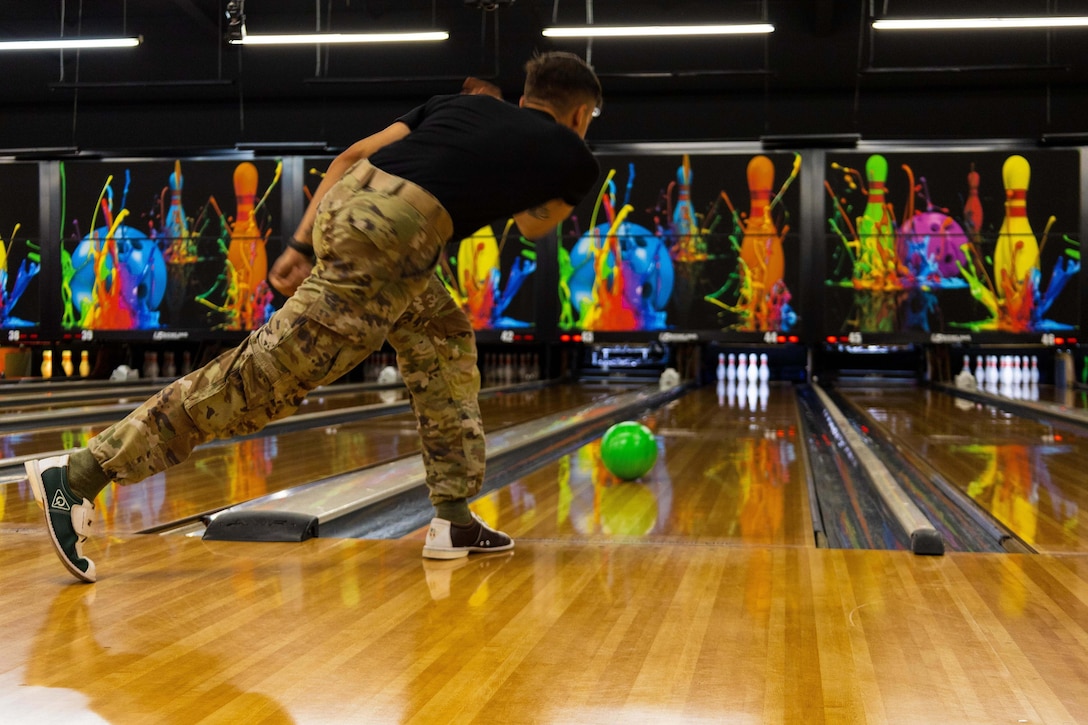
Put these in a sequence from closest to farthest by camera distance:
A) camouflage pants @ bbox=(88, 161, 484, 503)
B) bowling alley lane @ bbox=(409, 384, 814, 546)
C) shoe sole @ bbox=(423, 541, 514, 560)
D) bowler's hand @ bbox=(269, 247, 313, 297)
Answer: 1. camouflage pants @ bbox=(88, 161, 484, 503)
2. bowler's hand @ bbox=(269, 247, 313, 297)
3. shoe sole @ bbox=(423, 541, 514, 560)
4. bowling alley lane @ bbox=(409, 384, 814, 546)

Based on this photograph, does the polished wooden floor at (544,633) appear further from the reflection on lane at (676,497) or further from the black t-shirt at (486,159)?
the black t-shirt at (486,159)

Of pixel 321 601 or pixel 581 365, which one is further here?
pixel 581 365

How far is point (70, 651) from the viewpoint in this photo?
1189 mm

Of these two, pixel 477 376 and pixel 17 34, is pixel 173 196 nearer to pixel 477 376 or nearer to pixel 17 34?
pixel 17 34

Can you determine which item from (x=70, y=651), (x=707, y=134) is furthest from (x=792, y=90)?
(x=70, y=651)

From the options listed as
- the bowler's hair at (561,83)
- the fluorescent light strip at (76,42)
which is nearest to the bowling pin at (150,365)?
the fluorescent light strip at (76,42)

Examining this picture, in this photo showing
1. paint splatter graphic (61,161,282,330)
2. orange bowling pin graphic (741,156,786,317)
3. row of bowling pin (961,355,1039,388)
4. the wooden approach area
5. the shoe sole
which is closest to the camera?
the wooden approach area

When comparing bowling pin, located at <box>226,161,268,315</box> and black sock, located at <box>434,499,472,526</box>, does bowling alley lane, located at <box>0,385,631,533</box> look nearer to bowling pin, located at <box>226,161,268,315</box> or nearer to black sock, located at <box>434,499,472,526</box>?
black sock, located at <box>434,499,472,526</box>

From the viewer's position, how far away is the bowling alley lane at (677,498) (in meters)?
2.16

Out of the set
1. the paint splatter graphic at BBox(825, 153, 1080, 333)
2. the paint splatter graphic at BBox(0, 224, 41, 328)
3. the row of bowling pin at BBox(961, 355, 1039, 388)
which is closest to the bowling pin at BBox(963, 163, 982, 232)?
the paint splatter graphic at BBox(825, 153, 1080, 333)

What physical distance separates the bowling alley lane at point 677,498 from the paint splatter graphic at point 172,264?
5.12 metres

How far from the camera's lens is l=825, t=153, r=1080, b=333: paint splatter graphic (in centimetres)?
778

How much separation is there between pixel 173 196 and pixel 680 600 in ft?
26.4

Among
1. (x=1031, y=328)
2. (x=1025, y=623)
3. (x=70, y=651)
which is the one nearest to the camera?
(x=70, y=651)
